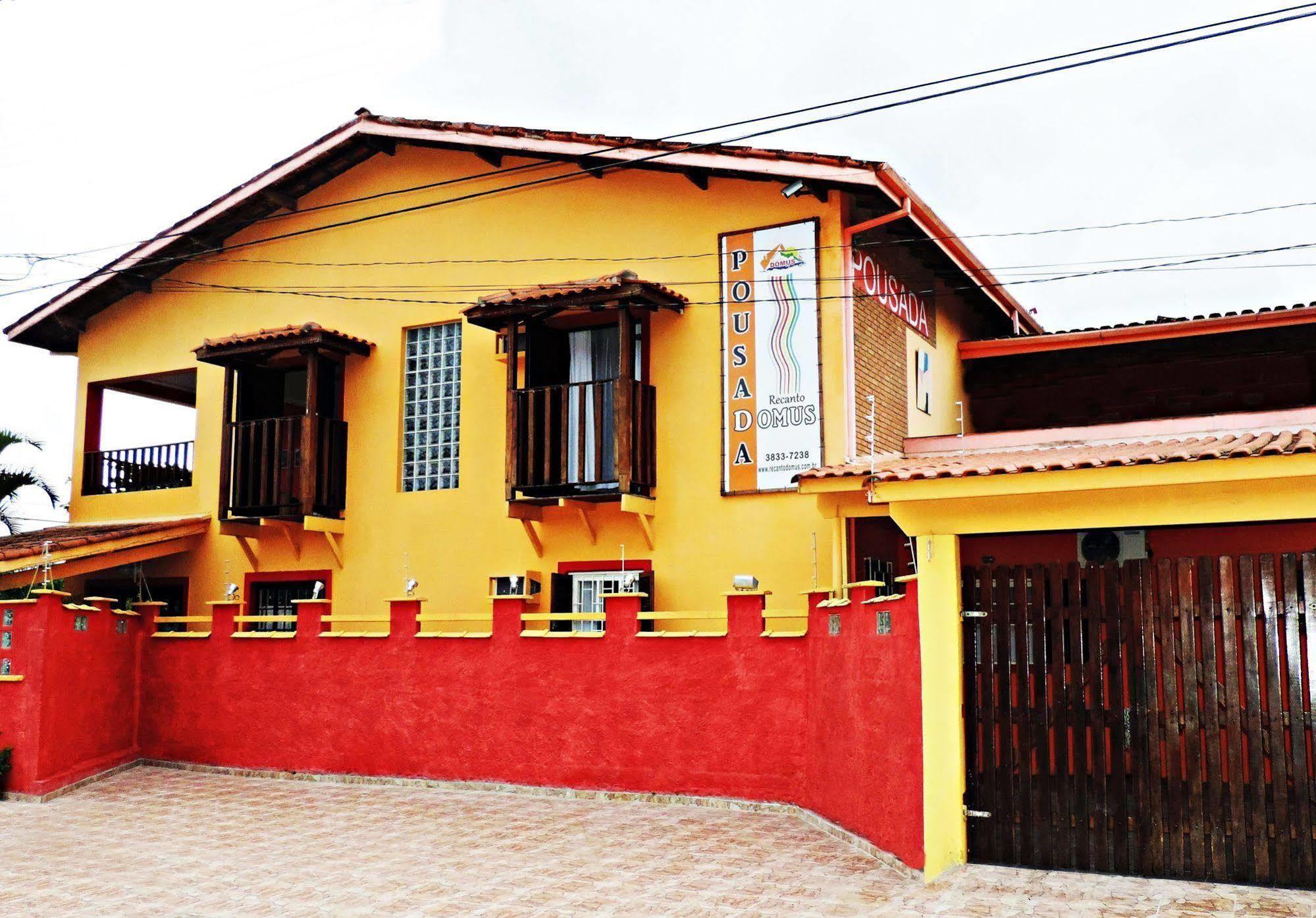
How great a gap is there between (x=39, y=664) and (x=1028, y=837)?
34.4 ft

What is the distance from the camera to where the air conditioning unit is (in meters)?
12.5

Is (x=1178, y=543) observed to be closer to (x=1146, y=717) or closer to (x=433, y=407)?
(x=1146, y=717)

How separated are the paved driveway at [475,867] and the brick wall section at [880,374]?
4.67m

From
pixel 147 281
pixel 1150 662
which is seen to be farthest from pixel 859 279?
pixel 147 281

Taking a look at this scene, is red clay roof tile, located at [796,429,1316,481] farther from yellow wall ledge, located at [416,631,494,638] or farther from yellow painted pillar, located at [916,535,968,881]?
yellow wall ledge, located at [416,631,494,638]

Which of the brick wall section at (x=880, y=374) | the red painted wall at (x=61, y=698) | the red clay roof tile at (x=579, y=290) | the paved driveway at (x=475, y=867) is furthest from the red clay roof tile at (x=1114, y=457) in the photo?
the red painted wall at (x=61, y=698)

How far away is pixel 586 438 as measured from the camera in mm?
13828

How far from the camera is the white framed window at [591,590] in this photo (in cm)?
1427

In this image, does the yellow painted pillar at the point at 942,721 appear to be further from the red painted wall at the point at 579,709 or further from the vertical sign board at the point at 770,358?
the vertical sign board at the point at 770,358

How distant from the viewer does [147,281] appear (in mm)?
18047

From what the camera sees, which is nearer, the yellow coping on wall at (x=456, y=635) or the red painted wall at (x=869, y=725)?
the red painted wall at (x=869, y=725)

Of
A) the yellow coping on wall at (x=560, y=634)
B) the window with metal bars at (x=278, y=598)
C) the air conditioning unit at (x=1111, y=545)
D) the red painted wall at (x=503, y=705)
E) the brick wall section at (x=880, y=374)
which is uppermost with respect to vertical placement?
the brick wall section at (x=880, y=374)

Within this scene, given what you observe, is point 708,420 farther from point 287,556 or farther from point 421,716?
point 287,556

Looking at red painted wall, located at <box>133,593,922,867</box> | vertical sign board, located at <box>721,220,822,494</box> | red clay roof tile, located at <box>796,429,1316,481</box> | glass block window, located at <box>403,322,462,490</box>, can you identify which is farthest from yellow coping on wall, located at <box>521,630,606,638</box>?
red clay roof tile, located at <box>796,429,1316,481</box>
